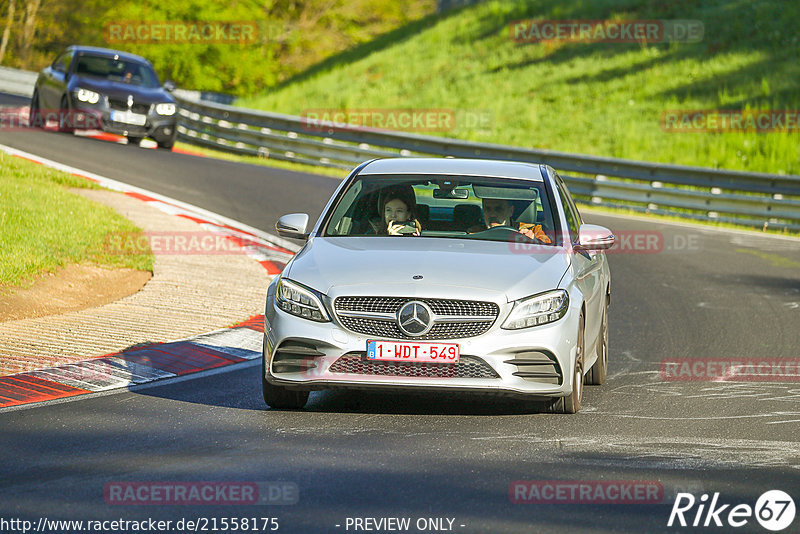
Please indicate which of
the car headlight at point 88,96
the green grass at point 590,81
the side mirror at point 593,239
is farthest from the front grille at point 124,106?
the side mirror at point 593,239

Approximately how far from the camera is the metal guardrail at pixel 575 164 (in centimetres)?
2291

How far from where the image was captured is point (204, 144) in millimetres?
33000

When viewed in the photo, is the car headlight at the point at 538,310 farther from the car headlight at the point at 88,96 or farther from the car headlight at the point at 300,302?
the car headlight at the point at 88,96

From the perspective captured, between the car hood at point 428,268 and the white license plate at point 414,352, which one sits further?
the car hood at point 428,268

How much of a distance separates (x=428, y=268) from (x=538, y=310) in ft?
2.34

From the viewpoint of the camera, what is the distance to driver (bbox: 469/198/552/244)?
876 cm

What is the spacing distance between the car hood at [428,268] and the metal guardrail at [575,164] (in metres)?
15.2

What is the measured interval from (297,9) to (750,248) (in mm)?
55005

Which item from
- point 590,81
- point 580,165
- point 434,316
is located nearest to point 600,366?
point 434,316

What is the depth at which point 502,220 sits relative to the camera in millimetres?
Result: 8875

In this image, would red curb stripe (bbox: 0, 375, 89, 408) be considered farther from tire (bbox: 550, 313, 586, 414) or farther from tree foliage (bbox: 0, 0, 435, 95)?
tree foliage (bbox: 0, 0, 435, 95)

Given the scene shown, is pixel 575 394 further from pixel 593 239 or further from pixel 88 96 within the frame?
pixel 88 96

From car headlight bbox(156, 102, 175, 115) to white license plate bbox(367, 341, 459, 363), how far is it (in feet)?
66.8

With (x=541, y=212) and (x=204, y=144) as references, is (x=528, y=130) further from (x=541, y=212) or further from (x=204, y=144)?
(x=541, y=212)
